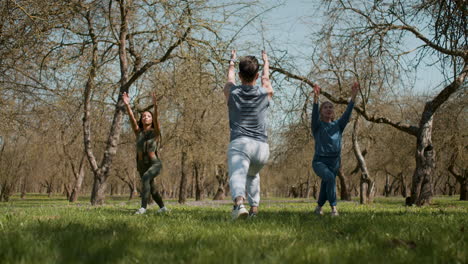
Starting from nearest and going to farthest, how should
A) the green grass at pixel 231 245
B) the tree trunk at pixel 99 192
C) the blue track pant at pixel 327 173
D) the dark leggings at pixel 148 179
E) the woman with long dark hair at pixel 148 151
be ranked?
the green grass at pixel 231 245 → the blue track pant at pixel 327 173 → the dark leggings at pixel 148 179 → the woman with long dark hair at pixel 148 151 → the tree trunk at pixel 99 192

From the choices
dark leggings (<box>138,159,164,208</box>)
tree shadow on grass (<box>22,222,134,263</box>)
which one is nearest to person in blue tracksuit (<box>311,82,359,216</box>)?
dark leggings (<box>138,159,164,208</box>)

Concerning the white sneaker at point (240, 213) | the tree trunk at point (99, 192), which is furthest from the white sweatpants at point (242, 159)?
the tree trunk at point (99, 192)

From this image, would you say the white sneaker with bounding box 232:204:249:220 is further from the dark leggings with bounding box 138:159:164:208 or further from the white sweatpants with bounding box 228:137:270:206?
the dark leggings with bounding box 138:159:164:208

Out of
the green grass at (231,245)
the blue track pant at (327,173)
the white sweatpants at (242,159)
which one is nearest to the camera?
the green grass at (231,245)

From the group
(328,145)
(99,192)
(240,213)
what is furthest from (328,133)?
(99,192)

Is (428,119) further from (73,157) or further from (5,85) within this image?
(73,157)

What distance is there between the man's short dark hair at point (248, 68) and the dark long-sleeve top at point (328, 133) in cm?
171

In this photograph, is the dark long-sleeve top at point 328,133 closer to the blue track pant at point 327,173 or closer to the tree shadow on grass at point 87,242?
the blue track pant at point 327,173

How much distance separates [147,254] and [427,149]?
13059mm

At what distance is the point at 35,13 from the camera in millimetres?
10344

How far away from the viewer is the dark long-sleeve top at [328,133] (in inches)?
270

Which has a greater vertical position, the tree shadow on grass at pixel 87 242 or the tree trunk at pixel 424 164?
the tree trunk at pixel 424 164

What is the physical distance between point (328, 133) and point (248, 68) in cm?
212

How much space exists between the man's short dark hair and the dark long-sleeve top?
171cm
